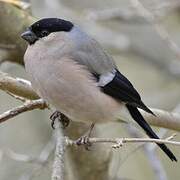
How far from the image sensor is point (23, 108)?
217 cm

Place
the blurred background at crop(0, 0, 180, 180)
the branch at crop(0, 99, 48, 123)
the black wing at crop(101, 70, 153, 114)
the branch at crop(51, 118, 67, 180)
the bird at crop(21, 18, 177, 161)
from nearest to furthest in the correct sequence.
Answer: the branch at crop(51, 118, 67, 180)
the branch at crop(0, 99, 48, 123)
the bird at crop(21, 18, 177, 161)
the black wing at crop(101, 70, 153, 114)
the blurred background at crop(0, 0, 180, 180)

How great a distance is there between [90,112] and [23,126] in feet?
6.36

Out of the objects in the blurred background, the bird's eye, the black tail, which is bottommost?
the blurred background

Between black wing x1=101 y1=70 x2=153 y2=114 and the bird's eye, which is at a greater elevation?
the bird's eye

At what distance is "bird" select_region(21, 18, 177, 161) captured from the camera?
2289mm

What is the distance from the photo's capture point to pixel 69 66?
2.29m

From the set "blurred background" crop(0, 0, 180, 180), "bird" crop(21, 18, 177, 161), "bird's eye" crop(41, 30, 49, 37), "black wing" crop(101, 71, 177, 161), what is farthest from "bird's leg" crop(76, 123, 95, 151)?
"blurred background" crop(0, 0, 180, 180)

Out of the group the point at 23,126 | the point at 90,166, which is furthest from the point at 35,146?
the point at 90,166

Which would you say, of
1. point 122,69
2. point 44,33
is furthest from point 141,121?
point 122,69

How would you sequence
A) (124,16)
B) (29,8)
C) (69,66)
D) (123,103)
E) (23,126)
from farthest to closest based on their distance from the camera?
(23,126) → (124,16) → (29,8) → (123,103) → (69,66)

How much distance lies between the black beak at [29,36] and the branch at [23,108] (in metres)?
0.25

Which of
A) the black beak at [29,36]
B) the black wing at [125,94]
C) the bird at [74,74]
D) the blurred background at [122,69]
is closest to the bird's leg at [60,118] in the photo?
the bird at [74,74]

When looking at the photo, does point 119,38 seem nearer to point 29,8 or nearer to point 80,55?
point 29,8

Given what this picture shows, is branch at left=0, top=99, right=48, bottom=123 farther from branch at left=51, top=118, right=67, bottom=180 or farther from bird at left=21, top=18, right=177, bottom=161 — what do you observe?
branch at left=51, top=118, right=67, bottom=180
